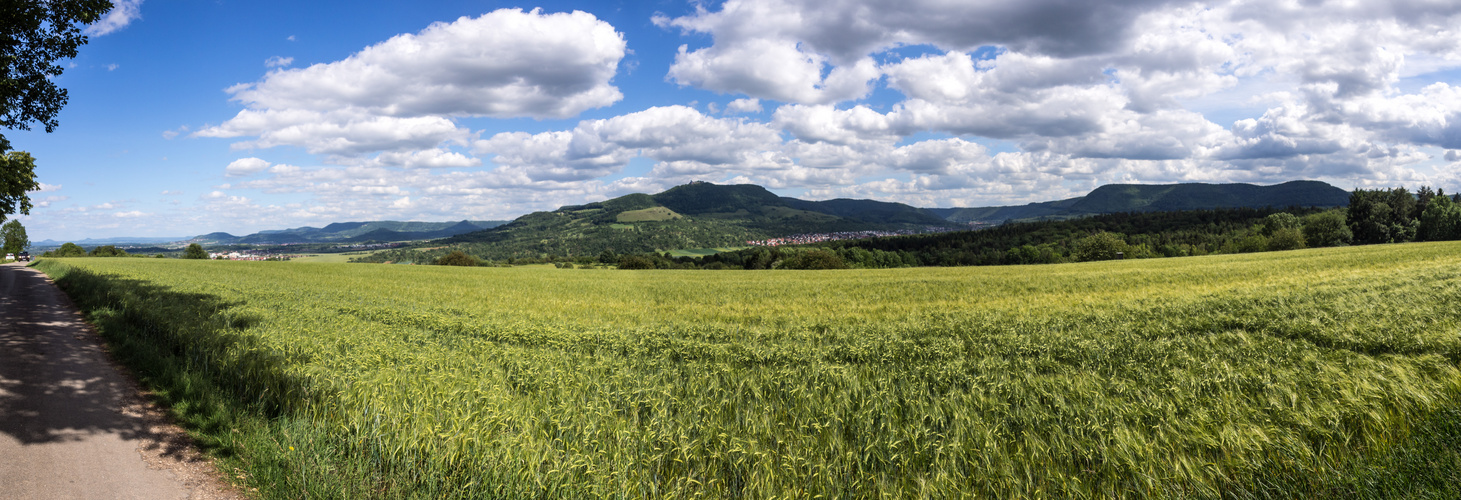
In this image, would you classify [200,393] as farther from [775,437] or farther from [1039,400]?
[1039,400]

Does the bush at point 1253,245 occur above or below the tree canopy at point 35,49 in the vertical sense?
below

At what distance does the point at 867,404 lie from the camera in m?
6.87

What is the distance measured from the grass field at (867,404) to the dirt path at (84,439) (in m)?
0.43

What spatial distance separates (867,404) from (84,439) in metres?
→ 10.4

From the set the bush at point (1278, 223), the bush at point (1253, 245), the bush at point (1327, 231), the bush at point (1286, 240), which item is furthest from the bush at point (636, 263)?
the bush at point (1278, 223)

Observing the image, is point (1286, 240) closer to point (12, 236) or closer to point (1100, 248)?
point (1100, 248)

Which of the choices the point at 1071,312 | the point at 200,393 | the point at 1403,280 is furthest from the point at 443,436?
the point at 1403,280

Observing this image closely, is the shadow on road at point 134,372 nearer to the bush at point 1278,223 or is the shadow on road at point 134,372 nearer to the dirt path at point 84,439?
the dirt path at point 84,439

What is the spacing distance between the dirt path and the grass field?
0.43m

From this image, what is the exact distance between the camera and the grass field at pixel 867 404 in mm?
4852

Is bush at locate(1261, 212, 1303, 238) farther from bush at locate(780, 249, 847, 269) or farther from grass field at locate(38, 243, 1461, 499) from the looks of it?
grass field at locate(38, 243, 1461, 499)

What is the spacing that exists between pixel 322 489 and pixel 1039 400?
27.0ft

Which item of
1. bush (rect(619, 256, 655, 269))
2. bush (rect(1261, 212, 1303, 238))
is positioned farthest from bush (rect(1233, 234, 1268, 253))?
bush (rect(619, 256, 655, 269))

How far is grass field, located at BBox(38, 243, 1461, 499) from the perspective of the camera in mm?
4852
